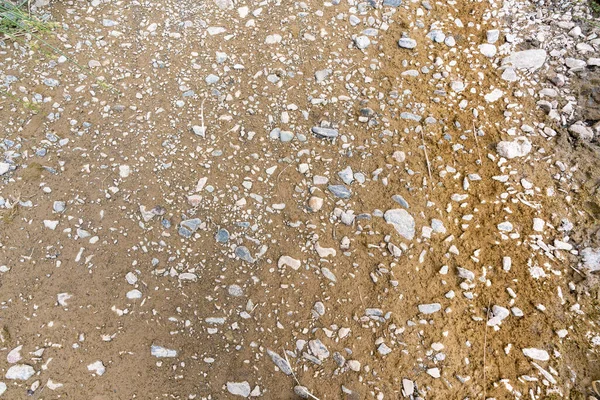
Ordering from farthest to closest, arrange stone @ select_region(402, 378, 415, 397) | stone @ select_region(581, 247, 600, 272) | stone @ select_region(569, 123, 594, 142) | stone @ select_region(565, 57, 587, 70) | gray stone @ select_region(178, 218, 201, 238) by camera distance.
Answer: stone @ select_region(565, 57, 587, 70) < stone @ select_region(569, 123, 594, 142) < gray stone @ select_region(178, 218, 201, 238) < stone @ select_region(581, 247, 600, 272) < stone @ select_region(402, 378, 415, 397)

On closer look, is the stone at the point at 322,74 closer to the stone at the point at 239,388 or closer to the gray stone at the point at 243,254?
the gray stone at the point at 243,254

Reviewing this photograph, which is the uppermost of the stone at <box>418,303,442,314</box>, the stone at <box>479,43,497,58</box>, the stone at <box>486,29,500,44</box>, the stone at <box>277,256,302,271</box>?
the stone at <box>486,29,500,44</box>

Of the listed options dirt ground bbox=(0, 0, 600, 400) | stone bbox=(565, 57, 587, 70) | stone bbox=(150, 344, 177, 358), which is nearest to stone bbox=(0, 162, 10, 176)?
dirt ground bbox=(0, 0, 600, 400)

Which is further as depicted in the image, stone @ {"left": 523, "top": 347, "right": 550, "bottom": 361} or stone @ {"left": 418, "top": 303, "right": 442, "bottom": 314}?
stone @ {"left": 418, "top": 303, "right": 442, "bottom": 314}

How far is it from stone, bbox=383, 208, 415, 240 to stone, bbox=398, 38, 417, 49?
1.31 metres

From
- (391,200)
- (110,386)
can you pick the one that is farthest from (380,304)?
(110,386)

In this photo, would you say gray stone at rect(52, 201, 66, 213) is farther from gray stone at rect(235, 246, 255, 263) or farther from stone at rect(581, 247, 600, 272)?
stone at rect(581, 247, 600, 272)

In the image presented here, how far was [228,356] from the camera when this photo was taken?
262cm

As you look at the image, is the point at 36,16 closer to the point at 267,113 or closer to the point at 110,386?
the point at 267,113

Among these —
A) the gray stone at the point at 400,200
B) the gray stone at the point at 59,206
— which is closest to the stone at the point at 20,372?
the gray stone at the point at 59,206

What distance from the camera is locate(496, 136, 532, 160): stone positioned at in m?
3.11

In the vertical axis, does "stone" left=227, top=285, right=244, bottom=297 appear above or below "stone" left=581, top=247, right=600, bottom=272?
above

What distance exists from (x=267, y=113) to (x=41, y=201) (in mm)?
1587

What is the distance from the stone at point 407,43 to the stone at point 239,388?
2562 millimetres
